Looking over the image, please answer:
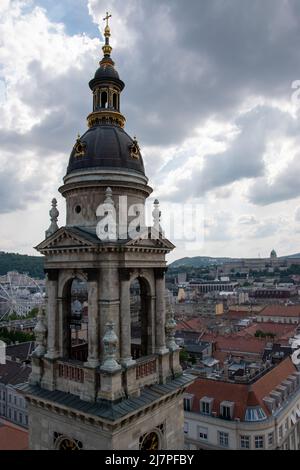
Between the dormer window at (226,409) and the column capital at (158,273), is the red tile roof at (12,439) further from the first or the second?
the column capital at (158,273)

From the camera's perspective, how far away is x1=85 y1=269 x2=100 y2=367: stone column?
15.6 meters

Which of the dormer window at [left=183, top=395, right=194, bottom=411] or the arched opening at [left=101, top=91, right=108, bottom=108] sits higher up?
the arched opening at [left=101, top=91, right=108, bottom=108]

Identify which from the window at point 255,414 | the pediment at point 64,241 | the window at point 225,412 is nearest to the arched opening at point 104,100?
the pediment at point 64,241

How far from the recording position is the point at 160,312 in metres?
18.1

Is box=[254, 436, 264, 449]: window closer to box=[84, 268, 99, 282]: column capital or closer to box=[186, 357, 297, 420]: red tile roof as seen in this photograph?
box=[186, 357, 297, 420]: red tile roof

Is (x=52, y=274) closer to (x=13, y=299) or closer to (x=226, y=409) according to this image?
(x=226, y=409)

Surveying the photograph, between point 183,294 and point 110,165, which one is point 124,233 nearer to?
point 110,165

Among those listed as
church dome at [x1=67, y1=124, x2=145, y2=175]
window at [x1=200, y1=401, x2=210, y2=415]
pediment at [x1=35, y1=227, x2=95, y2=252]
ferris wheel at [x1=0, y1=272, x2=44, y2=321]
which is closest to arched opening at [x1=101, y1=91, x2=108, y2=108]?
church dome at [x1=67, y1=124, x2=145, y2=175]

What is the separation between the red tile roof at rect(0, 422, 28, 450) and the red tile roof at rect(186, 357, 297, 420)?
1810 cm

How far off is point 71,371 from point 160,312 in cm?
469

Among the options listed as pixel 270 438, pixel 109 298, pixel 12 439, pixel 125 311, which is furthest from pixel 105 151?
pixel 270 438

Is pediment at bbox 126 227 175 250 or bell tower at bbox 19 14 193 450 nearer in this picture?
bell tower at bbox 19 14 193 450

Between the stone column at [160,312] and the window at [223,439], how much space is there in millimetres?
28078
